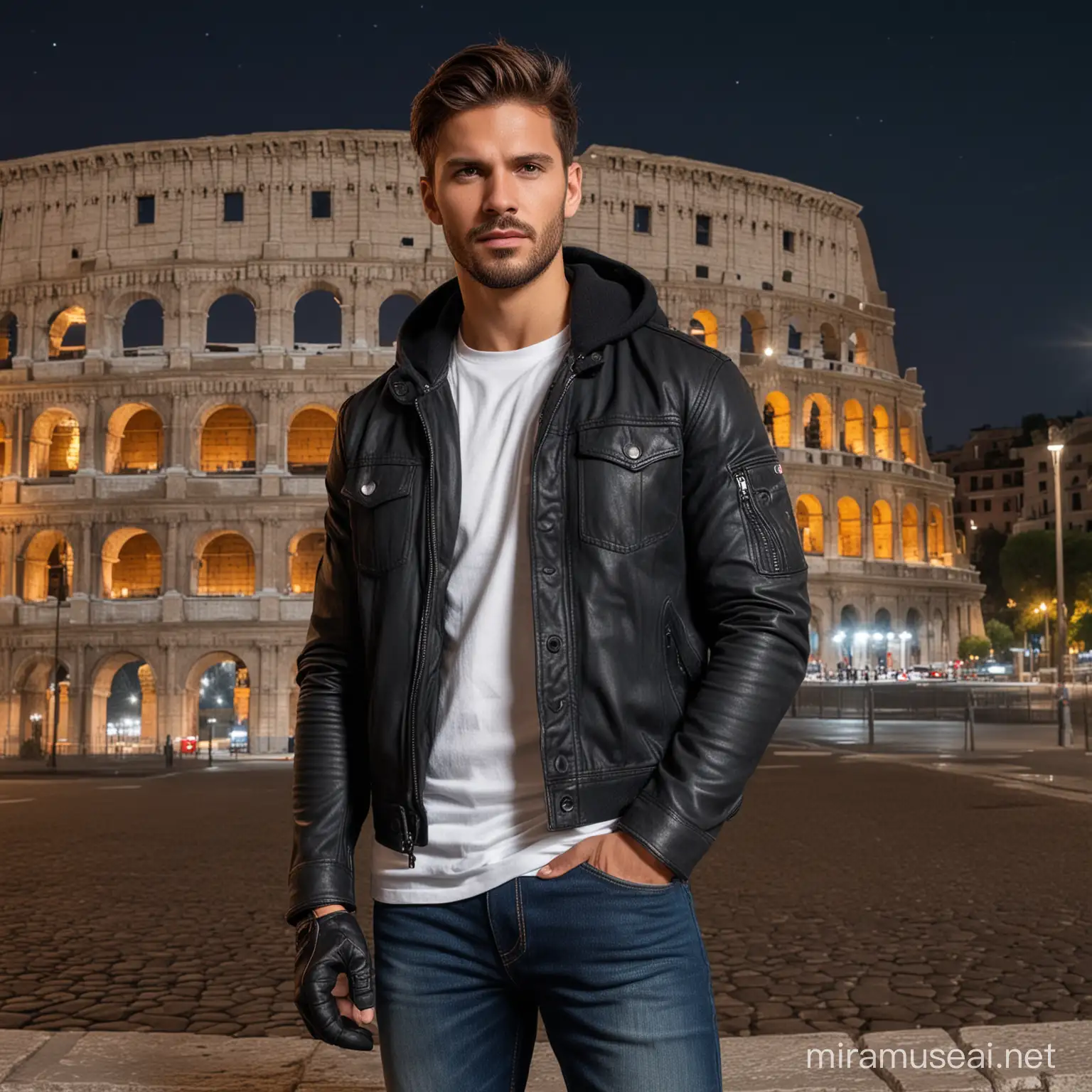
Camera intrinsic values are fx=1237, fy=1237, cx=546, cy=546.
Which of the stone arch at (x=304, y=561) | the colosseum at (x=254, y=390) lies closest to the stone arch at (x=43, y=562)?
the colosseum at (x=254, y=390)

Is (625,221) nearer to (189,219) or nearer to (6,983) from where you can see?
(189,219)

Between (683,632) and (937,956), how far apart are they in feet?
14.6

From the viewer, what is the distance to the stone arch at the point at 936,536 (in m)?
47.6

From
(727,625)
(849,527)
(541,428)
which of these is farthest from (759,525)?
(849,527)

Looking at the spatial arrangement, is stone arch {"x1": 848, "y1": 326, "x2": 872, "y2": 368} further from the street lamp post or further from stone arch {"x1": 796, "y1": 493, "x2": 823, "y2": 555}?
the street lamp post

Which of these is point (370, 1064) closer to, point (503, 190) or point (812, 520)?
point (503, 190)

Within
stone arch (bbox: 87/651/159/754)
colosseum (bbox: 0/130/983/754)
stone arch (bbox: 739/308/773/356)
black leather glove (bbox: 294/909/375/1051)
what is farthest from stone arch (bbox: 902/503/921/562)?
black leather glove (bbox: 294/909/375/1051)

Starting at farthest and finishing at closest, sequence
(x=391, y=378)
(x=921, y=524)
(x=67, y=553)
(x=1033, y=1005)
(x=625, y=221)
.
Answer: (x=921, y=524)
(x=625, y=221)
(x=67, y=553)
(x=1033, y=1005)
(x=391, y=378)

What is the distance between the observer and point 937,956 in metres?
5.60

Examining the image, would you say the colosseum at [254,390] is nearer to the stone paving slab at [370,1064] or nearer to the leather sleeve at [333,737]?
the stone paving slab at [370,1064]

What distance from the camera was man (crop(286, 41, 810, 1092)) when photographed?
1698mm

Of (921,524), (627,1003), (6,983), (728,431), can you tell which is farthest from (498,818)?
(921,524)

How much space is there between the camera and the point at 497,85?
6.14ft

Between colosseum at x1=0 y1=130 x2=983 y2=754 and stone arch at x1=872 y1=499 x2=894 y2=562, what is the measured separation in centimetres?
10
